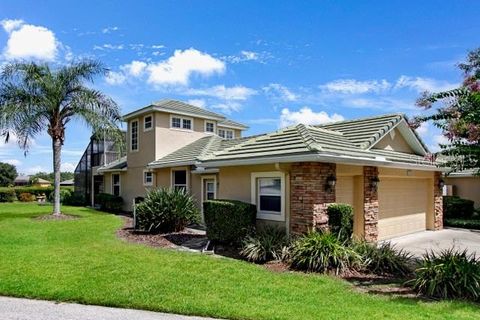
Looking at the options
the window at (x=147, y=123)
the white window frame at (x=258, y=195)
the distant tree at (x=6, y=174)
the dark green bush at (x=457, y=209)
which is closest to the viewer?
the white window frame at (x=258, y=195)

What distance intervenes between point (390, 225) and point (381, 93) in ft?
19.8

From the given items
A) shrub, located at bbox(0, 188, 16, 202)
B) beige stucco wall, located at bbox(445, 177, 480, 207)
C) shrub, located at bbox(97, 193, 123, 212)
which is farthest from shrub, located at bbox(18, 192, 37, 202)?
beige stucco wall, located at bbox(445, 177, 480, 207)

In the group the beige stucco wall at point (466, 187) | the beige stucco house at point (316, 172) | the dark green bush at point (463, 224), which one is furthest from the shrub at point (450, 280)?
the beige stucco wall at point (466, 187)

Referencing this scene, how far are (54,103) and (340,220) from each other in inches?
665

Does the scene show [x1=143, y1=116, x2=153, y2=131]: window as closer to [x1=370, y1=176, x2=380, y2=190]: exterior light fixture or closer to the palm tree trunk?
the palm tree trunk

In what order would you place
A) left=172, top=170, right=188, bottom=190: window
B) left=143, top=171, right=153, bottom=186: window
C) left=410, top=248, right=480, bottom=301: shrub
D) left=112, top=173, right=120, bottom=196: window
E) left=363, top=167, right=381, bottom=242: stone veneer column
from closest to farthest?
left=410, top=248, right=480, bottom=301: shrub → left=363, top=167, right=381, bottom=242: stone veneer column → left=172, top=170, right=188, bottom=190: window → left=143, top=171, right=153, bottom=186: window → left=112, top=173, right=120, bottom=196: window

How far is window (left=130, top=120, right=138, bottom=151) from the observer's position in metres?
25.4

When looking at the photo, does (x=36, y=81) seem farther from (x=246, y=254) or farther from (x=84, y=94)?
(x=246, y=254)

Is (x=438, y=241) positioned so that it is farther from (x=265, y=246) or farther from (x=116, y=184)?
(x=116, y=184)

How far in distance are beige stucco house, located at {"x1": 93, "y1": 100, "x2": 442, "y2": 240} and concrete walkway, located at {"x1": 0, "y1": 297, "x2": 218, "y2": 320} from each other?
18.8 ft

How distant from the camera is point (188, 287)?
748cm

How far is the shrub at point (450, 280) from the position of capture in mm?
7188

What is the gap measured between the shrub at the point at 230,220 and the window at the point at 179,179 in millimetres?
8025

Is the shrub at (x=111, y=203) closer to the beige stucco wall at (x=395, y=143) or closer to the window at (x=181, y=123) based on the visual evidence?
the window at (x=181, y=123)
